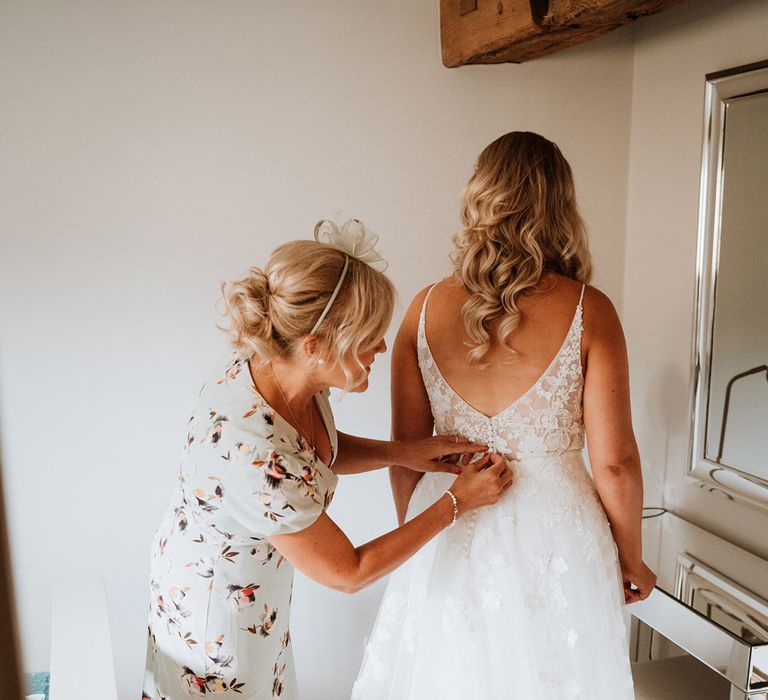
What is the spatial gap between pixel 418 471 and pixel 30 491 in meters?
1.06

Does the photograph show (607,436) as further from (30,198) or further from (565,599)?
(30,198)

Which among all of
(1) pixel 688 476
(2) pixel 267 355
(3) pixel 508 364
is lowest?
(1) pixel 688 476

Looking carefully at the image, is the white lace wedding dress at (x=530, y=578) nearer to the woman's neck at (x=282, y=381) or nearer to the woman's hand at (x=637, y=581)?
the woman's hand at (x=637, y=581)

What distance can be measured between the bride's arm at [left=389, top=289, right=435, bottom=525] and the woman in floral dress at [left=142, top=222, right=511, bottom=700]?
0.92ft

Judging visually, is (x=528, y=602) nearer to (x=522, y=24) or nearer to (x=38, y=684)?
(x=38, y=684)

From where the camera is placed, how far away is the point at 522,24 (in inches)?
73.9

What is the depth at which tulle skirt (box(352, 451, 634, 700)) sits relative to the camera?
1.50 meters

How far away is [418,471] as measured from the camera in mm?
1711

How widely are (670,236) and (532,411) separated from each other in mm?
1038

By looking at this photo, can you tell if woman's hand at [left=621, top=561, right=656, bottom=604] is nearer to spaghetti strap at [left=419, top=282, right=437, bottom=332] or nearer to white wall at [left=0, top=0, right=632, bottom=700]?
spaghetti strap at [left=419, top=282, right=437, bottom=332]

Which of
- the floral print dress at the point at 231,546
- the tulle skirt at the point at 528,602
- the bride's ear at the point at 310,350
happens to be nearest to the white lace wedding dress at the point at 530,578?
the tulle skirt at the point at 528,602

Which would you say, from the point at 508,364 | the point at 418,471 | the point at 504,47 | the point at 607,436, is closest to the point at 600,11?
the point at 504,47

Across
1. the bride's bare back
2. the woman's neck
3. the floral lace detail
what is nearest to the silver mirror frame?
the floral lace detail

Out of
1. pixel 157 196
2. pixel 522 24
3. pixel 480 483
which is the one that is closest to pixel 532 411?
pixel 480 483
